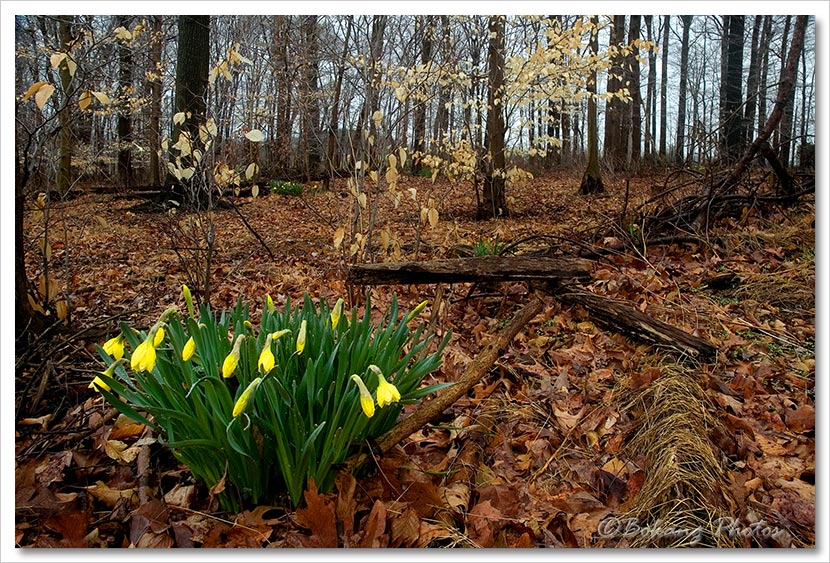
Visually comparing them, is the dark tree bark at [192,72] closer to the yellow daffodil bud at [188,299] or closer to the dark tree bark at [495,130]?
the yellow daffodil bud at [188,299]

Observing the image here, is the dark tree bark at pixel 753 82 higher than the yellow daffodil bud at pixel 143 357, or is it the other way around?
the dark tree bark at pixel 753 82

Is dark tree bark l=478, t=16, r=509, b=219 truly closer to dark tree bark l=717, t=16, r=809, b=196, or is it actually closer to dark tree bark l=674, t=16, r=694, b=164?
dark tree bark l=674, t=16, r=694, b=164

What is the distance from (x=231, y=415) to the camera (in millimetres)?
1195

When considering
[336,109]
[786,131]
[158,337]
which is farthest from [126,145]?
[786,131]

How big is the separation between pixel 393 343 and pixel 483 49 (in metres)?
3.22

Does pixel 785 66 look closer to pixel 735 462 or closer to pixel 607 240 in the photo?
pixel 607 240

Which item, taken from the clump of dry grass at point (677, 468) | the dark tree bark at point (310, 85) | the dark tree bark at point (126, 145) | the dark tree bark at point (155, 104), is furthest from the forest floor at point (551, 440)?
the dark tree bark at point (126, 145)

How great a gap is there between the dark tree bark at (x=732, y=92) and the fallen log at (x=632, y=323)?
1.25 metres

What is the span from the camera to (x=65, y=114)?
2215 mm

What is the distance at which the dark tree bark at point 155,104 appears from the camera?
3.61 metres

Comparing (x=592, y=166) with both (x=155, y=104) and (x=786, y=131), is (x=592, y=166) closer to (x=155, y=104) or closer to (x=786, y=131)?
(x=786, y=131)

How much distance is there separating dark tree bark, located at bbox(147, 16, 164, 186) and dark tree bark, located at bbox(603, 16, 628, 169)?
3310 mm

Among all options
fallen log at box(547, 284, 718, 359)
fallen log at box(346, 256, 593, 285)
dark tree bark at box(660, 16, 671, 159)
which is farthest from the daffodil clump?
dark tree bark at box(660, 16, 671, 159)

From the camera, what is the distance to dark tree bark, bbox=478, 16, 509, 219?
3961 mm
